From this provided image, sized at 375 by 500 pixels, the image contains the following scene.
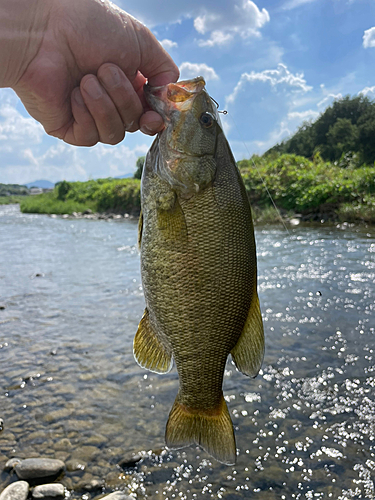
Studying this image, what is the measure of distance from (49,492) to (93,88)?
373 cm

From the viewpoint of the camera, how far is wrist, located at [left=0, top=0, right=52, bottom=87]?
2.24 metres

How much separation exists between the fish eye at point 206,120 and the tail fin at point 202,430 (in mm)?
1581

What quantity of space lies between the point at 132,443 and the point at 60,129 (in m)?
→ 3.64

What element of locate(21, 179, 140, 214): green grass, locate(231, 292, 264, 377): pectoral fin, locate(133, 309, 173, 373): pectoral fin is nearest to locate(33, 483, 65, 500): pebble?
locate(133, 309, 173, 373): pectoral fin

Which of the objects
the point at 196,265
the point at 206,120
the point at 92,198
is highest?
the point at 92,198

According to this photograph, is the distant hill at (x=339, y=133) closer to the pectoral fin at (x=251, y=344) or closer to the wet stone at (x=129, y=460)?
the wet stone at (x=129, y=460)

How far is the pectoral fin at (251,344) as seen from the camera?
2.14 metres

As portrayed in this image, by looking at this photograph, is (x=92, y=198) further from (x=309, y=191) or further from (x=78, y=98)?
(x=78, y=98)

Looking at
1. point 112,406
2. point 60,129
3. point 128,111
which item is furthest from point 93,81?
point 112,406

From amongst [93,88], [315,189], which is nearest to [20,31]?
[93,88]

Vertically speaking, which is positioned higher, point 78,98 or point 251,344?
point 78,98

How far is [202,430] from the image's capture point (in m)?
2.23

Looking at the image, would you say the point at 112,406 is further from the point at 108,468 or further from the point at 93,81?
the point at 93,81

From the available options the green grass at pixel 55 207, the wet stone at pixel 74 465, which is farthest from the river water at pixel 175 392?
the green grass at pixel 55 207
